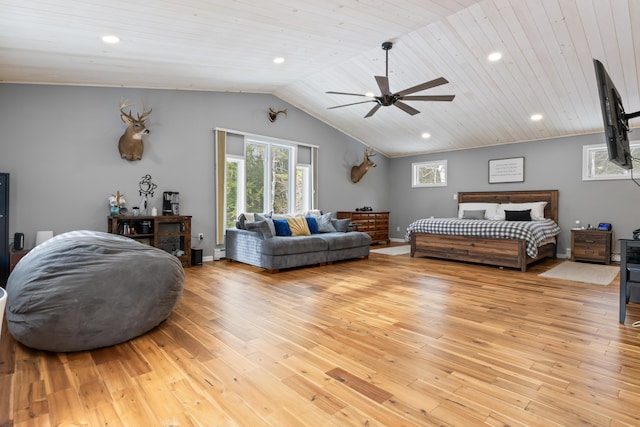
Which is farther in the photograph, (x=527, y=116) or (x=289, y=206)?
(x=289, y=206)

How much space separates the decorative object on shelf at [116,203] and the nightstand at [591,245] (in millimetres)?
7692

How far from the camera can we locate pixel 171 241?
559 centimetres

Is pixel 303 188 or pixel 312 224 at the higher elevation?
pixel 303 188

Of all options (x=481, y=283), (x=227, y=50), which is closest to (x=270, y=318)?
(x=481, y=283)

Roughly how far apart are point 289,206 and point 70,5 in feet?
16.2

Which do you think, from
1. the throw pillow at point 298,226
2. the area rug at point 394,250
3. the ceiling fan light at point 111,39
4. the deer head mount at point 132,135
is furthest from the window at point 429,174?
the ceiling fan light at point 111,39

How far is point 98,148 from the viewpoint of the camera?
16.2 ft

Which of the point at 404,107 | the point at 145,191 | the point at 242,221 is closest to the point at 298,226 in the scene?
the point at 242,221

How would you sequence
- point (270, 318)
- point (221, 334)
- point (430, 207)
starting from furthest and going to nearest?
1. point (430, 207)
2. point (270, 318)
3. point (221, 334)

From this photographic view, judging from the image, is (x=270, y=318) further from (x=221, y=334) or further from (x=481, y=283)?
(x=481, y=283)

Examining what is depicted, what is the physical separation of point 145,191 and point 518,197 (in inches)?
287

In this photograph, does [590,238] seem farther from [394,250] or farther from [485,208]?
[394,250]

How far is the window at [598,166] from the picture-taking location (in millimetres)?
6105

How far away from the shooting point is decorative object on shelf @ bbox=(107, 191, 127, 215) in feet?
16.2
